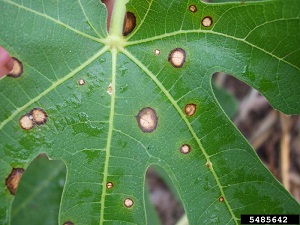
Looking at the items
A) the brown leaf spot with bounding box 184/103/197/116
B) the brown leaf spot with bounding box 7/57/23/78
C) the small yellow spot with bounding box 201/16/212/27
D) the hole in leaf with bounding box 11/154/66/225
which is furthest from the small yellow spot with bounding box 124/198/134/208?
the hole in leaf with bounding box 11/154/66/225

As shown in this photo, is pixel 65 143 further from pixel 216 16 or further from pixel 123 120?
pixel 216 16

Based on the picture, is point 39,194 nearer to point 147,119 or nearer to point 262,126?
point 147,119

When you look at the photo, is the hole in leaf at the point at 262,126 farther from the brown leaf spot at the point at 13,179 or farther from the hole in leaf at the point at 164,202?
the brown leaf spot at the point at 13,179

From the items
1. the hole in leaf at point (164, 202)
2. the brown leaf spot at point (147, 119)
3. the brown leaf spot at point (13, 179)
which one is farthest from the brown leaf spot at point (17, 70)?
the hole in leaf at point (164, 202)

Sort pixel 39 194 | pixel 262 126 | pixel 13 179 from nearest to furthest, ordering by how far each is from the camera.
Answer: pixel 13 179
pixel 39 194
pixel 262 126

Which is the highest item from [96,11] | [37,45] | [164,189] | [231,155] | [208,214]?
[164,189]

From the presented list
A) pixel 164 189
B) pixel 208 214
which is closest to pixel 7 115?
pixel 208 214

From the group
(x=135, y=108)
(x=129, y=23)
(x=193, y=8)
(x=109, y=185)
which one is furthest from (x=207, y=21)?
(x=109, y=185)
